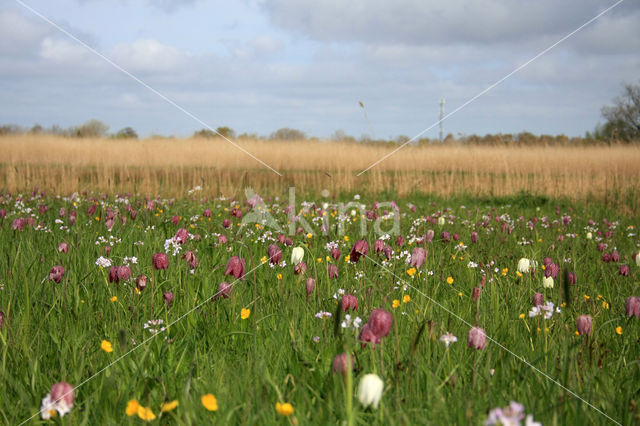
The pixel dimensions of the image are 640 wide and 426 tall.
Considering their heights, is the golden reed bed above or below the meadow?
above

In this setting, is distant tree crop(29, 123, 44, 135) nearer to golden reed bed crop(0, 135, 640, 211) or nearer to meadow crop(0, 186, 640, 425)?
golden reed bed crop(0, 135, 640, 211)

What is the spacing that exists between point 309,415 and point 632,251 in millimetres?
4025

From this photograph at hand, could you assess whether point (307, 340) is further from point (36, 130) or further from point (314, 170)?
point (36, 130)

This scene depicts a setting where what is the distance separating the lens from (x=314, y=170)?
43.6ft

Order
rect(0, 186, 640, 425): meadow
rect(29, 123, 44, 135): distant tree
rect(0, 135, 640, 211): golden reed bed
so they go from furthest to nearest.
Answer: rect(29, 123, 44, 135): distant tree → rect(0, 135, 640, 211): golden reed bed → rect(0, 186, 640, 425): meadow

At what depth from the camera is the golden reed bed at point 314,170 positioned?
8800 mm

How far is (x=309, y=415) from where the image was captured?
1.35m

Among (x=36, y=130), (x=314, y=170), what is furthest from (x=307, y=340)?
(x=36, y=130)

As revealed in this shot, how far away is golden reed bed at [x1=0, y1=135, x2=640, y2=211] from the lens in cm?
880

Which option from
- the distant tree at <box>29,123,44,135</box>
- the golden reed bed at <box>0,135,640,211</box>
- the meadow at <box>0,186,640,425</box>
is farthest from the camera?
the distant tree at <box>29,123,44,135</box>

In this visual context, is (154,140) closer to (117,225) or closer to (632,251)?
(117,225)

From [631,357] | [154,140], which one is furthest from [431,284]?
[154,140]

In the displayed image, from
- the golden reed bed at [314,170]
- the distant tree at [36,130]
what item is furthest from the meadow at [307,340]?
the distant tree at [36,130]

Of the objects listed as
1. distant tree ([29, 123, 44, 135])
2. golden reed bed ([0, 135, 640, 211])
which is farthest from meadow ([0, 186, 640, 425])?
distant tree ([29, 123, 44, 135])
